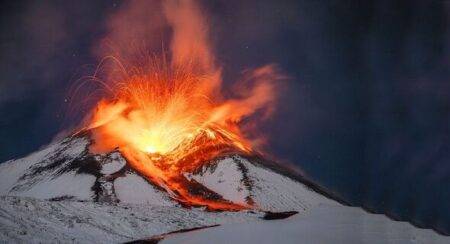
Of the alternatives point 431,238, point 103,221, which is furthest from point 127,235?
point 431,238

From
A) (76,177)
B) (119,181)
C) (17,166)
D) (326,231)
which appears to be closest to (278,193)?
(119,181)

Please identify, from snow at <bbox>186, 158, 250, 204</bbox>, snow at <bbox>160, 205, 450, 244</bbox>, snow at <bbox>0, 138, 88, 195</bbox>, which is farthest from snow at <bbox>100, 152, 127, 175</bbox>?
snow at <bbox>160, 205, 450, 244</bbox>

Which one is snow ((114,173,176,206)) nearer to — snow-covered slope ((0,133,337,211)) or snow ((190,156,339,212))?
snow-covered slope ((0,133,337,211))

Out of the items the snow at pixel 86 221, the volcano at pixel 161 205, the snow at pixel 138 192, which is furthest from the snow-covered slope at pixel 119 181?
the snow at pixel 86 221

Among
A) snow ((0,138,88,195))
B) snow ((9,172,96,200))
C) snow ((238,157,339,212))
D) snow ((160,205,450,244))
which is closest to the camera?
snow ((160,205,450,244))

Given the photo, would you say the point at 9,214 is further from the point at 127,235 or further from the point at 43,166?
the point at 43,166

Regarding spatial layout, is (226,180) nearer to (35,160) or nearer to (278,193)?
(278,193)
